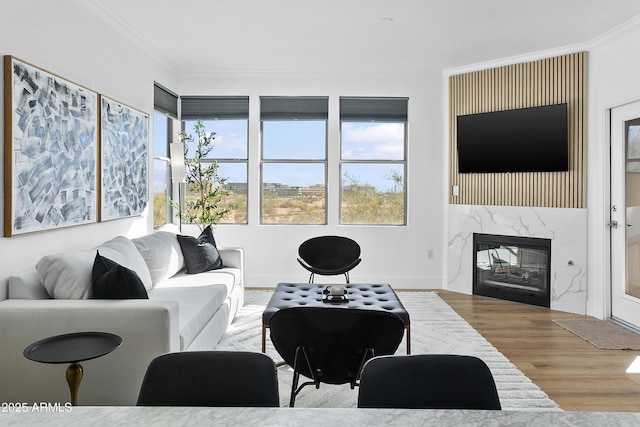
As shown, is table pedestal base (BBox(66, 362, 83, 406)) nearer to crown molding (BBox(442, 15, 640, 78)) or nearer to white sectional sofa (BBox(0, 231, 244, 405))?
white sectional sofa (BBox(0, 231, 244, 405))

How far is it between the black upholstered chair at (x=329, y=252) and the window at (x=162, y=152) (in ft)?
5.82

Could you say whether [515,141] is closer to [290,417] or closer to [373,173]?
[373,173]

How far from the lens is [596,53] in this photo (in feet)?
15.9

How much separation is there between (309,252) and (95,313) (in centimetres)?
304

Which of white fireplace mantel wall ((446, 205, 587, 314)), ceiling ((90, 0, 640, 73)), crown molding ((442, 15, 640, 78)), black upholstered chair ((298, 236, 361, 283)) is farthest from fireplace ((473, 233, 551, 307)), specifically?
ceiling ((90, 0, 640, 73))

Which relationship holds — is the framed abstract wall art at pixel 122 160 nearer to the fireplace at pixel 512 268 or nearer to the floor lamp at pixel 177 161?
A: the floor lamp at pixel 177 161

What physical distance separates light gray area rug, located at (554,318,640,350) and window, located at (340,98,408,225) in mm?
2355

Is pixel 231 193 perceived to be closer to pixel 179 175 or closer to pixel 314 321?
pixel 179 175

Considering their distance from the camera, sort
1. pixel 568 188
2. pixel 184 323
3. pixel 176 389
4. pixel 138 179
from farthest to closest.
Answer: pixel 568 188
pixel 138 179
pixel 184 323
pixel 176 389

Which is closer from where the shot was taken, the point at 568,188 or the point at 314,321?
the point at 314,321

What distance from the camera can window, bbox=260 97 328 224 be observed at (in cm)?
629

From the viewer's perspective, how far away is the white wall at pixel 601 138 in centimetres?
450

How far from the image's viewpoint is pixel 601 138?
4801 millimetres

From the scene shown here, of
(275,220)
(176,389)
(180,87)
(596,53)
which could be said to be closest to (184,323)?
(176,389)
